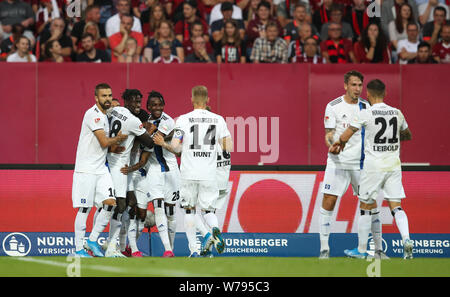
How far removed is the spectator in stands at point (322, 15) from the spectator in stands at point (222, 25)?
144 centimetres

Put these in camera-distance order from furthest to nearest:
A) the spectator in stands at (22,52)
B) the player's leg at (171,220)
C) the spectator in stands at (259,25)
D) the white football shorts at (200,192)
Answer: the spectator in stands at (259,25) → the spectator in stands at (22,52) → the player's leg at (171,220) → the white football shorts at (200,192)

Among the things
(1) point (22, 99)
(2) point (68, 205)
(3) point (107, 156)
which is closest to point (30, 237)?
(2) point (68, 205)

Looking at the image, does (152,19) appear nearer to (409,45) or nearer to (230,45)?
(230,45)

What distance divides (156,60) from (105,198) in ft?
18.3

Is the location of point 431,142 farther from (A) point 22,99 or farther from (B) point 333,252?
(A) point 22,99

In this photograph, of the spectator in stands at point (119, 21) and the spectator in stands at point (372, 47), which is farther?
the spectator in stands at point (119, 21)

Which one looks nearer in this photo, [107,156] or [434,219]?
[107,156]

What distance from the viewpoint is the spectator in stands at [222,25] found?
15508mm

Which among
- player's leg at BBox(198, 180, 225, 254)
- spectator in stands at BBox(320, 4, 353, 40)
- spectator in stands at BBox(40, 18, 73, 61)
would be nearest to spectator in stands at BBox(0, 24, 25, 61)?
spectator in stands at BBox(40, 18, 73, 61)

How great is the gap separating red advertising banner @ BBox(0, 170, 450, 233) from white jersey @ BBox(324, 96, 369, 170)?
63.4 inches

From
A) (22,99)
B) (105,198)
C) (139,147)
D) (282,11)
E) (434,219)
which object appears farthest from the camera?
(282,11)

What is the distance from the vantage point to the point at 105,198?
403 inches

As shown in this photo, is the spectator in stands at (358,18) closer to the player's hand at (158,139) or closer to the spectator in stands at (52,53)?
the spectator in stands at (52,53)

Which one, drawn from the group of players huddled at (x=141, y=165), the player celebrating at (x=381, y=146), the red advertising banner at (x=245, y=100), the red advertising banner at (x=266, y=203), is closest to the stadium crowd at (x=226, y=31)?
the red advertising banner at (x=245, y=100)
